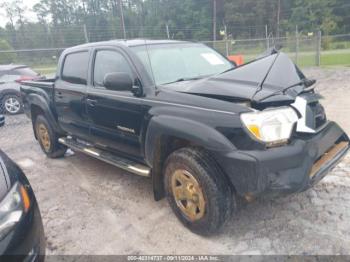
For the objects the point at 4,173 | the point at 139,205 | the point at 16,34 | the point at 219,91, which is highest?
the point at 16,34

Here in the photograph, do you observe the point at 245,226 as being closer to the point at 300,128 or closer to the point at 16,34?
the point at 300,128

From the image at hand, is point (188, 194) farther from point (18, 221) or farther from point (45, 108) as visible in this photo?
point (45, 108)

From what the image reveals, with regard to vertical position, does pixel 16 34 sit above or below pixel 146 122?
above

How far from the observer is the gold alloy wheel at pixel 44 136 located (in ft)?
18.6

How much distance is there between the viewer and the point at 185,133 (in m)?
2.86

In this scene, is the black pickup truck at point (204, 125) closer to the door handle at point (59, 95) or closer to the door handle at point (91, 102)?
the door handle at point (91, 102)

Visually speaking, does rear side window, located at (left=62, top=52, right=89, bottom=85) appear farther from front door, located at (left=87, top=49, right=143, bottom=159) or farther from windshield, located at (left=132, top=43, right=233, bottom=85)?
windshield, located at (left=132, top=43, right=233, bottom=85)

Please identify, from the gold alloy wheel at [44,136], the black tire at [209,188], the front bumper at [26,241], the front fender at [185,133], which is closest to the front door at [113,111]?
the front fender at [185,133]

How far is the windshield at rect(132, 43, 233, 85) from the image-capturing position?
11.8 feet

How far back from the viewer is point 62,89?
192 inches

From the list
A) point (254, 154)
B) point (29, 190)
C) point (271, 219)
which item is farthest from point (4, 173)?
point (271, 219)

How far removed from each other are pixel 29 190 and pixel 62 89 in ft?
8.50

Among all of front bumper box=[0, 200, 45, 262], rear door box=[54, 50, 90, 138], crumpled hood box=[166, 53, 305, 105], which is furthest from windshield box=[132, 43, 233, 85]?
front bumper box=[0, 200, 45, 262]

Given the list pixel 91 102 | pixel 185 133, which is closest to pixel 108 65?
pixel 91 102
